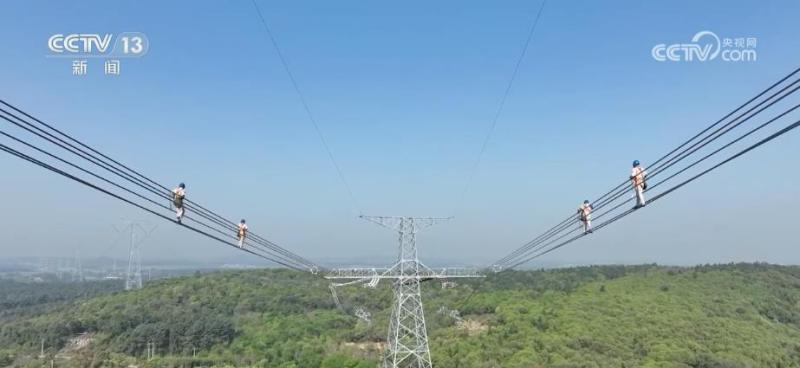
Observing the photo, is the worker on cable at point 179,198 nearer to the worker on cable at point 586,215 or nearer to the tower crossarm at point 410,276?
the worker on cable at point 586,215

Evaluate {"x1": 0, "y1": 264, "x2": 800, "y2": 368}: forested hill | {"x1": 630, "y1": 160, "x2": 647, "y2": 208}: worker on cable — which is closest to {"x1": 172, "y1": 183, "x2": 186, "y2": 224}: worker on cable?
{"x1": 630, "y1": 160, "x2": 647, "y2": 208}: worker on cable

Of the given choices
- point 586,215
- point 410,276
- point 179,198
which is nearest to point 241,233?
point 179,198

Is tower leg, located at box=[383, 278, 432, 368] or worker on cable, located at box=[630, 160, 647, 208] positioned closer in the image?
worker on cable, located at box=[630, 160, 647, 208]

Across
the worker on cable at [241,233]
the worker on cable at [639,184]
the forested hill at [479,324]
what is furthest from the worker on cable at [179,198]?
the forested hill at [479,324]

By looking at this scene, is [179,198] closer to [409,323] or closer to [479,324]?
[409,323]

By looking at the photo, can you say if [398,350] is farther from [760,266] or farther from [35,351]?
[760,266]

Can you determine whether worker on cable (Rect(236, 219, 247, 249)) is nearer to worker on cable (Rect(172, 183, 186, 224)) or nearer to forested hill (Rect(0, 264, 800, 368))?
worker on cable (Rect(172, 183, 186, 224))
